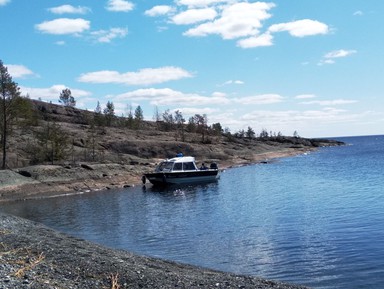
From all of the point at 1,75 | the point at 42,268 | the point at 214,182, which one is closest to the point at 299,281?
the point at 42,268

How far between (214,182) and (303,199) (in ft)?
72.8

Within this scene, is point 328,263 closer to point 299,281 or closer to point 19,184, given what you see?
point 299,281

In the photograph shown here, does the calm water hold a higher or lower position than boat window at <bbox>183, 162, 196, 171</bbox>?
lower

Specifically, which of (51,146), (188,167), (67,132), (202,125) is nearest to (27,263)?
(188,167)

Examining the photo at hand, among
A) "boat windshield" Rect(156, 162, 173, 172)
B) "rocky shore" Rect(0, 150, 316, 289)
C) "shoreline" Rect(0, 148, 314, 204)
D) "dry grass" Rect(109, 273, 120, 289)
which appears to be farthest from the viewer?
"boat windshield" Rect(156, 162, 173, 172)

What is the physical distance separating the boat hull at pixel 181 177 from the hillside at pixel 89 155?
4.42m

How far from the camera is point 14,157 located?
2346 inches

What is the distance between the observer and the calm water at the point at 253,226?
673 inches

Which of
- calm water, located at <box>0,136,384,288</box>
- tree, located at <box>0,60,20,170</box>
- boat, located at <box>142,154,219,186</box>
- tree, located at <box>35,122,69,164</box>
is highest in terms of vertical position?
tree, located at <box>0,60,20,170</box>

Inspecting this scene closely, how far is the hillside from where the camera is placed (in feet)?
155

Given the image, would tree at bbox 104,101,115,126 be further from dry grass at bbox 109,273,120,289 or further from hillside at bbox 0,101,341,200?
dry grass at bbox 109,273,120,289

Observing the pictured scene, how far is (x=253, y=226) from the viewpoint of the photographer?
2566cm

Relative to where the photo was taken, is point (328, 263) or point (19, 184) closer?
point (328, 263)

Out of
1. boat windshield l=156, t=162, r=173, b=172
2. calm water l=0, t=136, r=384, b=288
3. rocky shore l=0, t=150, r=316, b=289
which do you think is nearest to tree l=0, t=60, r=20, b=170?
calm water l=0, t=136, r=384, b=288
